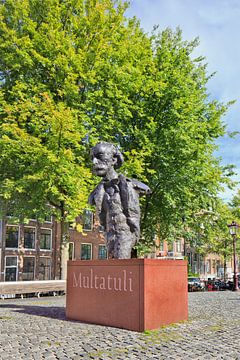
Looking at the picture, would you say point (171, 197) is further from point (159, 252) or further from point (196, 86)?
point (159, 252)

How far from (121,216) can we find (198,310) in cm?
451

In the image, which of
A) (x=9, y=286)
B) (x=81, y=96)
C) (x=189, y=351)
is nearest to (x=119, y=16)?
(x=81, y=96)

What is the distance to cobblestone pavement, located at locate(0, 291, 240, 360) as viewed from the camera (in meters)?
6.07

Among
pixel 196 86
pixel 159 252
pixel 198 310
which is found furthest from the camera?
pixel 159 252

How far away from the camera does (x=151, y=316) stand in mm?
8156

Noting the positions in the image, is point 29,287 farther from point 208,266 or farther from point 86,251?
point 208,266

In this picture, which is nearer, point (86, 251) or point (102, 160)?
point (102, 160)

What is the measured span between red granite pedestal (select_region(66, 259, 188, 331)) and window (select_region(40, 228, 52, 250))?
25.6 m

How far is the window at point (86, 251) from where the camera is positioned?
39.2m

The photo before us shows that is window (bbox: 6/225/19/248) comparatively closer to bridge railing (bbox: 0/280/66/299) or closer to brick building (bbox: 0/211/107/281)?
brick building (bbox: 0/211/107/281)

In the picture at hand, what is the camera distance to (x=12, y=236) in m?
32.0

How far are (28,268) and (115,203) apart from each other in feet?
84.9

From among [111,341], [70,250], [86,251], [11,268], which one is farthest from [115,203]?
[86,251]

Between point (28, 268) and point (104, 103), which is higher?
point (104, 103)
